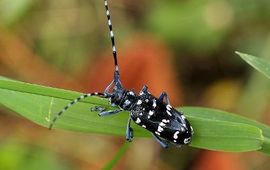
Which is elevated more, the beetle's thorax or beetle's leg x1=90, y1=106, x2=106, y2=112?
beetle's leg x1=90, y1=106, x2=106, y2=112

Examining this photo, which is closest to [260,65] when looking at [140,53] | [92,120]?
[92,120]

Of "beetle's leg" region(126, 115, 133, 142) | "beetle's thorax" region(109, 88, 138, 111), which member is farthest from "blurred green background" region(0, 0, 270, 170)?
"beetle's leg" region(126, 115, 133, 142)

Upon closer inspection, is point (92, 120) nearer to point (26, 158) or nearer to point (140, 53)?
point (26, 158)

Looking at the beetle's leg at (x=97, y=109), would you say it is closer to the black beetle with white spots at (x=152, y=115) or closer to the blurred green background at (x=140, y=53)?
the black beetle with white spots at (x=152, y=115)

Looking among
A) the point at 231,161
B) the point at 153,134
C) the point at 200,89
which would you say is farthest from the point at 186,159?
the point at 153,134

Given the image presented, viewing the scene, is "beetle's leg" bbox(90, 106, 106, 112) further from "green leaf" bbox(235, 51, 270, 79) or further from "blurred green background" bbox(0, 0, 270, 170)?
"blurred green background" bbox(0, 0, 270, 170)

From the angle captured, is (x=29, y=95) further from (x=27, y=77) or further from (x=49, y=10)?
(x=49, y=10)
